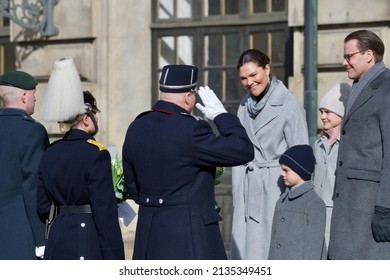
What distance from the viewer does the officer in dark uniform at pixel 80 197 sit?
630 centimetres

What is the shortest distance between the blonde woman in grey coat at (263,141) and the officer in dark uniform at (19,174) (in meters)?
1.56

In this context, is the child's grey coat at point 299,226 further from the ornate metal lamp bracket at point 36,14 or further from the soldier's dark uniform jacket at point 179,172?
the ornate metal lamp bracket at point 36,14

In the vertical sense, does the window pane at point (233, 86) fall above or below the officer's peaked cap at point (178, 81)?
above

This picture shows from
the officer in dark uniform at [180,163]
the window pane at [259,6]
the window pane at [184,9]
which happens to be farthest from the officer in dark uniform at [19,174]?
the window pane at [184,9]

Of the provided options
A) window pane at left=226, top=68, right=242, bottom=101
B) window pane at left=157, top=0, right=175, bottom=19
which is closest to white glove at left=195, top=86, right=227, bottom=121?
window pane at left=226, top=68, right=242, bottom=101

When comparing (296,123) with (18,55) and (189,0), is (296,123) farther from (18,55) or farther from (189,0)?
(18,55)

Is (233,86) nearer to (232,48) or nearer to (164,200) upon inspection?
(232,48)

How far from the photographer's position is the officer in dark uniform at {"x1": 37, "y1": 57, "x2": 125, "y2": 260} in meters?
6.30

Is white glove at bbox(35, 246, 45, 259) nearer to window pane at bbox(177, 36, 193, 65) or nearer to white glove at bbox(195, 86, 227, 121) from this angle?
white glove at bbox(195, 86, 227, 121)

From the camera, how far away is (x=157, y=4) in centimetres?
1223

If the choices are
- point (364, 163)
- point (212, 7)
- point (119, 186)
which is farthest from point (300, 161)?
point (212, 7)

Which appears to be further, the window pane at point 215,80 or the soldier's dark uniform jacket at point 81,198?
the window pane at point 215,80

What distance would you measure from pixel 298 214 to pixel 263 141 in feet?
2.60

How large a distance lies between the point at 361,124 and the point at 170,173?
1296 millimetres
